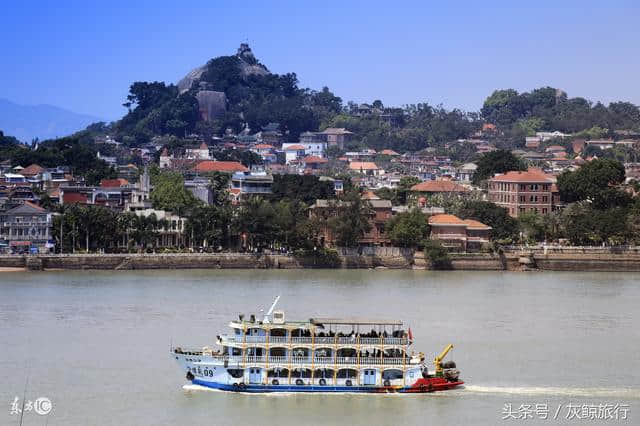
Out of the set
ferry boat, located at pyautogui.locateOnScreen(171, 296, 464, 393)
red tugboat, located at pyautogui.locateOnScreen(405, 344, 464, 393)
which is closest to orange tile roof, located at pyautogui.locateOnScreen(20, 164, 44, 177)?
ferry boat, located at pyautogui.locateOnScreen(171, 296, 464, 393)

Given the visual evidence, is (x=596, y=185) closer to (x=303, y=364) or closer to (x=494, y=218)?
(x=494, y=218)

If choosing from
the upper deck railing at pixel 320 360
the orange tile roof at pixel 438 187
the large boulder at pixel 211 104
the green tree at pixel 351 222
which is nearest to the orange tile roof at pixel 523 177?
the orange tile roof at pixel 438 187

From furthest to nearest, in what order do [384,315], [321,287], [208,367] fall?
1. [321,287]
2. [384,315]
3. [208,367]

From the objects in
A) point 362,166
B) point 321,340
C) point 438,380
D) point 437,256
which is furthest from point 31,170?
point 438,380

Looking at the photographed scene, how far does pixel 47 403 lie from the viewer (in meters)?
22.3

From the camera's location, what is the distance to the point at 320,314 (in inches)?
1216

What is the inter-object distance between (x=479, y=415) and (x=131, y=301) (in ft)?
46.3

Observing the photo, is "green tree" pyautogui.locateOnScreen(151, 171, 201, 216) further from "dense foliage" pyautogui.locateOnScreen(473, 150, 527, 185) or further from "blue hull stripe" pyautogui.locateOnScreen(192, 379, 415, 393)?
"blue hull stripe" pyautogui.locateOnScreen(192, 379, 415, 393)

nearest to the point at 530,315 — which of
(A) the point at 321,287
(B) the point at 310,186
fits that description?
(A) the point at 321,287

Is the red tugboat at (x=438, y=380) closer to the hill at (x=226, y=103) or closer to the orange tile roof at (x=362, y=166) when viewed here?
the orange tile roof at (x=362, y=166)

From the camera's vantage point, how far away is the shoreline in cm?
4422

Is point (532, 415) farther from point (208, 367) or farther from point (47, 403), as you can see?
point (47, 403)

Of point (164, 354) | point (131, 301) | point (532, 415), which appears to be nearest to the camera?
point (532, 415)

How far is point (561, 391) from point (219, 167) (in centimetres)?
4642
